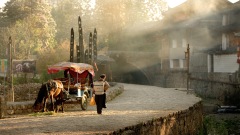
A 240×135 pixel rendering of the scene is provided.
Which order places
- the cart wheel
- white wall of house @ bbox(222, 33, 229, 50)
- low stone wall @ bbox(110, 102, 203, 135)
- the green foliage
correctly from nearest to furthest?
1. low stone wall @ bbox(110, 102, 203, 135)
2. the cart wheel
3. the green foliage
4. white wall of house @ bbox(222, 33, 229, 50)

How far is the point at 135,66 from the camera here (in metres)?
59.5

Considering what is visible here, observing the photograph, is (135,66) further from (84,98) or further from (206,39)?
(84,98)

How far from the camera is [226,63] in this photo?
159 ft

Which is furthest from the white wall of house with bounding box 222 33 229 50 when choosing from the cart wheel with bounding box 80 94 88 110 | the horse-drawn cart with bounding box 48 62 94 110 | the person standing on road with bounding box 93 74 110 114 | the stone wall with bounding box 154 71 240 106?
the person standing on road with bounding box 93 74 110 114

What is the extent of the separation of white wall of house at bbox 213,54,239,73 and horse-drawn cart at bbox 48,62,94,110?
28256 millimetres

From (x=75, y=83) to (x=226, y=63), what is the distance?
30.3m

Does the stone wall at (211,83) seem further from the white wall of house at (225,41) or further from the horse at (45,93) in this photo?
the horse at (45,93)

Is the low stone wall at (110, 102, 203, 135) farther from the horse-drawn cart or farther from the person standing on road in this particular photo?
the horse-drawn cart

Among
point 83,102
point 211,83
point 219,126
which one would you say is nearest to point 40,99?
point 83,102

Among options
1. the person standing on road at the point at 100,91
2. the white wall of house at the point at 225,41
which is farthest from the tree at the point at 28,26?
the person standing on road at the point at 100,91

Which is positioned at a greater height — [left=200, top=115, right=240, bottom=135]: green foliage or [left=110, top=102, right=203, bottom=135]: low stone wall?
[left=110, top=102, right=203, bottom=135]: low stone wall

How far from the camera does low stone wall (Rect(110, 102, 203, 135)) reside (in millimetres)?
14188

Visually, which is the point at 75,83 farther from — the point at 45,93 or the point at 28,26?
the point at 28,26

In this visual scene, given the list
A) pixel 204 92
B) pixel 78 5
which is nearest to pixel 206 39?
pixel 204 92
